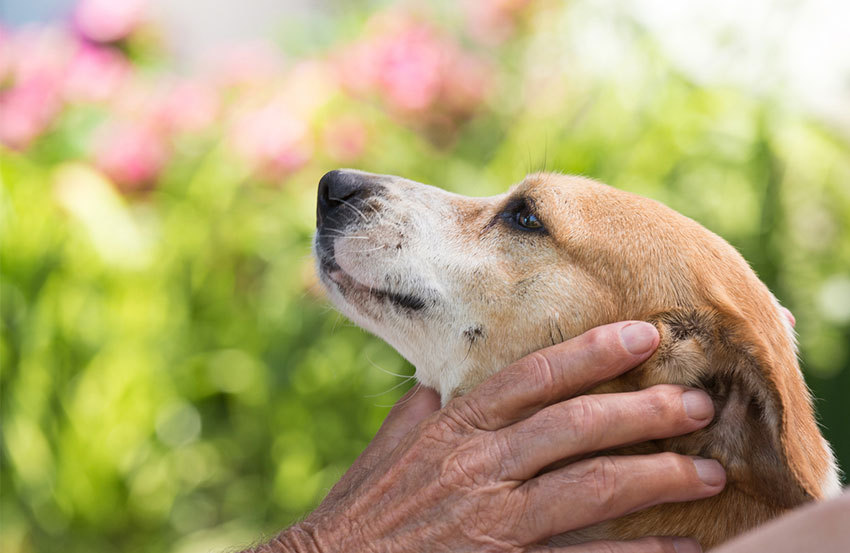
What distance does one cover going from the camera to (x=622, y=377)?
65.4 inches

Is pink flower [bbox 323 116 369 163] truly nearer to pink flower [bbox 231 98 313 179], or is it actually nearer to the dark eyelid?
pink flower [bbox 231 98 313 179]

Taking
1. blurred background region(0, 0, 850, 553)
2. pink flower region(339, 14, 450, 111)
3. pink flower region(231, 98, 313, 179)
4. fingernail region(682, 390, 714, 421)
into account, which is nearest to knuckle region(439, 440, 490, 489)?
fingernail region(682, 390, 714, 421)

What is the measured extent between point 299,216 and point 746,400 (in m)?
2.96

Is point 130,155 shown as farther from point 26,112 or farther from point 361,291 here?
point 361,291

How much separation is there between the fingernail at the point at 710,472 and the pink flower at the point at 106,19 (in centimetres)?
574

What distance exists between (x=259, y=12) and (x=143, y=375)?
390 centimetres

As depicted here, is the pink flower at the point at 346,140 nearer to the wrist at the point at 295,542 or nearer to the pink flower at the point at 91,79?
the pink flower at the point at 91,79

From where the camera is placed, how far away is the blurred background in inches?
147

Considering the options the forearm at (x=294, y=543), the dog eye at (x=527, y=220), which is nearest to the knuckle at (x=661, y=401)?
the dog eye at (x=527, y=220)

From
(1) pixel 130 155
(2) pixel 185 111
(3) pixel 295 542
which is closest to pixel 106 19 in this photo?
(2) pixel 185 111

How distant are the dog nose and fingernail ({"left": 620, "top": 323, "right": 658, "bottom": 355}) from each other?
70 centimetres

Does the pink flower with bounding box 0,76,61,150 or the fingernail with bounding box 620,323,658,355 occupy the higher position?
the fingernail with bounding box 620,323,658,355

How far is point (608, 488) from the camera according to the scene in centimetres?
149

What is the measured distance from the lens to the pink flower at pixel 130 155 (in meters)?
4.49
